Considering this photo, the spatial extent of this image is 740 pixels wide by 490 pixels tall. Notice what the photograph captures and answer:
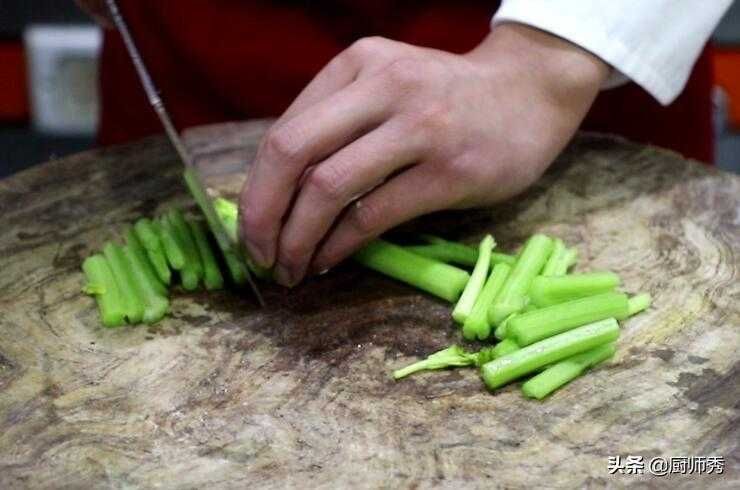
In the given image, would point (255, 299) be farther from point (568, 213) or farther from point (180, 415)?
point (568, 213)

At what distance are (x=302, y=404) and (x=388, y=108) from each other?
340 millimetres

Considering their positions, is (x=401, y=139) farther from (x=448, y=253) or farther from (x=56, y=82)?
(x=56, y=82)

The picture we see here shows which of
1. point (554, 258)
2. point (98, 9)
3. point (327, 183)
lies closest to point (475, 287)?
point (554, 258)

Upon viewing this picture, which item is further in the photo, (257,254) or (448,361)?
(257,254)

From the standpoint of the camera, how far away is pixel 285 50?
64.4 inches

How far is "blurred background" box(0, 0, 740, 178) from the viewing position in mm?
→ 2826

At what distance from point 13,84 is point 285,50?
1.55m

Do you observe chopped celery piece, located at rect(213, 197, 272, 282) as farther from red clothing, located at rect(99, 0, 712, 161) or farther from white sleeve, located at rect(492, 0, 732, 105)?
white sleeve, located at rect(492, 0, 732, 105)

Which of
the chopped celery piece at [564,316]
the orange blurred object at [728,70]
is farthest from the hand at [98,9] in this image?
the orange blurred object at [728,70]

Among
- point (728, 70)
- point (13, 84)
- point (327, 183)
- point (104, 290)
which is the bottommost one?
point (13, 84)

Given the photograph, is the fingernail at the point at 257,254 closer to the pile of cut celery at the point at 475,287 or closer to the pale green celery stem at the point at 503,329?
the pile of cut celery at the point at 475,287

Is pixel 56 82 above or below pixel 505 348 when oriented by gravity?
below

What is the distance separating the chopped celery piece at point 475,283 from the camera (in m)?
1.28

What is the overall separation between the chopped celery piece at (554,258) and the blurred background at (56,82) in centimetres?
148
